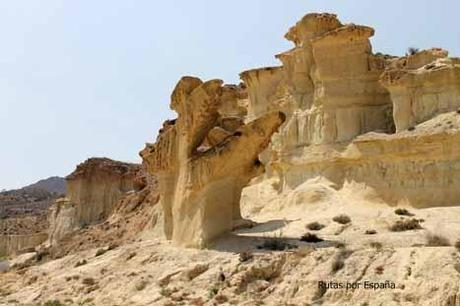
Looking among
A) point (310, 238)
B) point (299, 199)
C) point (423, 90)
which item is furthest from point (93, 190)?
A: point (310, 238)

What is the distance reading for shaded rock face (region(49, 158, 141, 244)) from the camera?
5153 centimetres

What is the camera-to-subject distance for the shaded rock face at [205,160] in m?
19.7

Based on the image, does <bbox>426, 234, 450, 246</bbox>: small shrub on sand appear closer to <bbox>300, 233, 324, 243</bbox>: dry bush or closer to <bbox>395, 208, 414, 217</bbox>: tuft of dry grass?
<bbox>300, 233, 324, 243</bbox>: dry bush

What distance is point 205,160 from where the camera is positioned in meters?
19.8

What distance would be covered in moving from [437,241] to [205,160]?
7.31m

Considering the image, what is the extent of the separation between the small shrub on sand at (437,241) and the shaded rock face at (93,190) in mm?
36152

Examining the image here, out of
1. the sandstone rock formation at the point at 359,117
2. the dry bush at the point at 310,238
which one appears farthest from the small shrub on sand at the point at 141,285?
the sandstone rock formation at the point at 359,117

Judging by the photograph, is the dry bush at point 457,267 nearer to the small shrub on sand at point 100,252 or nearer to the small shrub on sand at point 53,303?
the small shrub on sand at point 53,303

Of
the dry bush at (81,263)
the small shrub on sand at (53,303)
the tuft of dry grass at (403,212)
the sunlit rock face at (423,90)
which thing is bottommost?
the small shrub on sand at (53,303)

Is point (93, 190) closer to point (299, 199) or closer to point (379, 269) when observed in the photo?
point (299, 199)

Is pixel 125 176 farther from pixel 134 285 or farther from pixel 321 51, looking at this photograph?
pixel 134 285

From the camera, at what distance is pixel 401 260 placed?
1398 centimetres

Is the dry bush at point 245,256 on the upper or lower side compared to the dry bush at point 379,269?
upper

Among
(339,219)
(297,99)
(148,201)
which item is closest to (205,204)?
(339,219)
